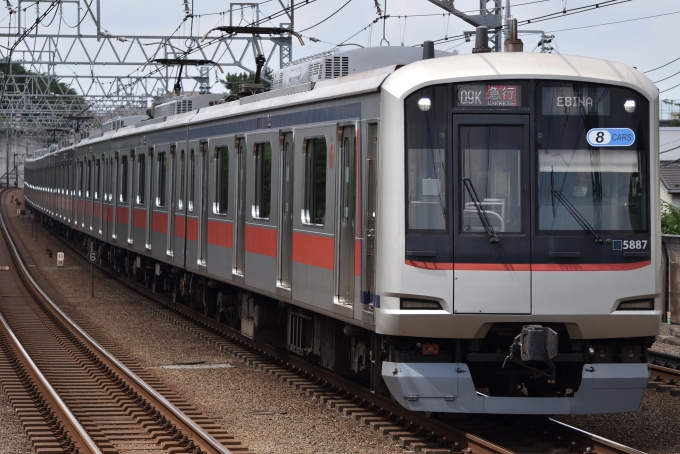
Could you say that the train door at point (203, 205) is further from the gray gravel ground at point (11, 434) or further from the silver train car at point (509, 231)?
the silver train car at point (509, 231)

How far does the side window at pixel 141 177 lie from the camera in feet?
66.2

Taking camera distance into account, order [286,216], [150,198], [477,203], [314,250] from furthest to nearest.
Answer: [150,198] < [286,216] < [314,250] < [477,203]

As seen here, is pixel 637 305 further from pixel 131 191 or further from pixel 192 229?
pixel 131 191

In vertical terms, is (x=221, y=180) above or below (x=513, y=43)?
below

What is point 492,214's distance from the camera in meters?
8.38

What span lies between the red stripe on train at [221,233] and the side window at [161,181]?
3.57 m

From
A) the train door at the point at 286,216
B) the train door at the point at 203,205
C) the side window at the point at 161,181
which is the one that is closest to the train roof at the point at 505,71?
the train door at the point at 286,216

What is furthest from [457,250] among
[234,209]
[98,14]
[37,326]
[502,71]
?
[98,14]

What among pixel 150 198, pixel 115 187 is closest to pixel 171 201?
pixel 150 198

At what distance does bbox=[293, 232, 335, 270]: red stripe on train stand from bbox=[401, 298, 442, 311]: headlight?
1.75m

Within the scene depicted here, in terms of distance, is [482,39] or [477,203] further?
[482,39]

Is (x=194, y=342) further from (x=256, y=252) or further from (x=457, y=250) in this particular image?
(x=457, y=250)

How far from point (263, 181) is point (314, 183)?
6.17ft

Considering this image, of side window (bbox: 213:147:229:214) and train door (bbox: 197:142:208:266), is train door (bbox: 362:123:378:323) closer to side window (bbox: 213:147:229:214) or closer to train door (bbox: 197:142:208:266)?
side window (bbox: 213:147:229:214)
